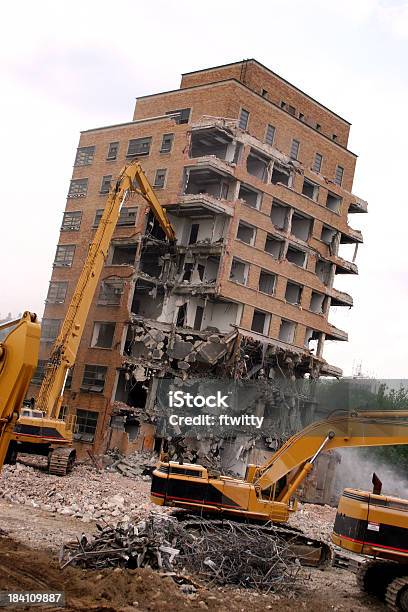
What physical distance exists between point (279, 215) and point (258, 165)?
3.55 meters

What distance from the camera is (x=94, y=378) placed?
141ft

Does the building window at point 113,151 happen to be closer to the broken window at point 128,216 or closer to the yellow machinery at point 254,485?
the broken window at point 128,216

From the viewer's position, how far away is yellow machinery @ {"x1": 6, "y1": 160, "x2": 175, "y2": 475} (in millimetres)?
27672

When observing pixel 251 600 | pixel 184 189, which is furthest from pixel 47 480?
pixel 184 189

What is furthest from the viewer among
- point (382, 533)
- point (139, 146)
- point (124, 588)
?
point (139, 146)

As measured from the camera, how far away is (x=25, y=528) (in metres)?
17.3

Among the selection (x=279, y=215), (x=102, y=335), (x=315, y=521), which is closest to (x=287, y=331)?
(x=279, y=215)

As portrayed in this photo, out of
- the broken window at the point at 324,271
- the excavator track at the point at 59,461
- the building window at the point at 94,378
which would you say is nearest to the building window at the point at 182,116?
the broken window at the point at 324,271

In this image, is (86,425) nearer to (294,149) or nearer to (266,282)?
(266,282)

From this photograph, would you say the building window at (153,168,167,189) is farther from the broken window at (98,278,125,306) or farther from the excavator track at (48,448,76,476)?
the excavator track at (48,448,76,476)

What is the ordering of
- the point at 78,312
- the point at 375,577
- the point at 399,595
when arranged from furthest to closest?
the point at 78,312 < the point at 375,577 < the point at 399,595

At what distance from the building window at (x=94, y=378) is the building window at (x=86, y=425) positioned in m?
1.39

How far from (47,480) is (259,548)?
39.8 feet

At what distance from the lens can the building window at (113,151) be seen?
4767 cm
